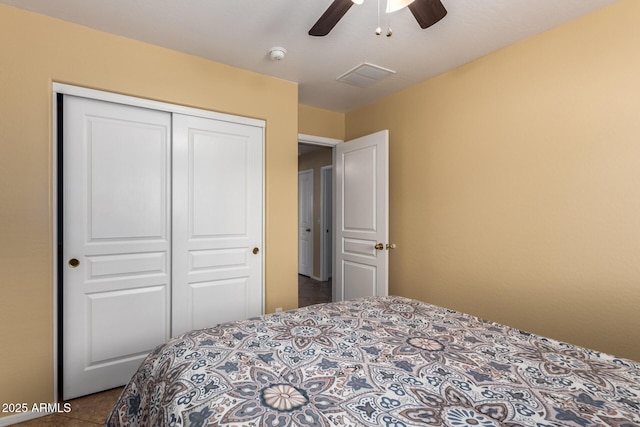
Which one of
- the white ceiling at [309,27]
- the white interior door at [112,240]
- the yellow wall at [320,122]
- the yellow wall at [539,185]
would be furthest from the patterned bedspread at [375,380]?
the yellow wall at [320,122]

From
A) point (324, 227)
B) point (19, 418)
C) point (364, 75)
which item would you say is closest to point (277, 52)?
point (364, 75)

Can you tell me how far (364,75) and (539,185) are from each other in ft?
5.26

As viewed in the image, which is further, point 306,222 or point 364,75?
point 306,222

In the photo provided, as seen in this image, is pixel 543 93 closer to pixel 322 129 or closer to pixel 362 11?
pixel 362 11

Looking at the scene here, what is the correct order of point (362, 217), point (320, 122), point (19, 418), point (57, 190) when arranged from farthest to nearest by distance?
point (320, 122) < point (362, 217) < point (57, 190) < point (19, 418)

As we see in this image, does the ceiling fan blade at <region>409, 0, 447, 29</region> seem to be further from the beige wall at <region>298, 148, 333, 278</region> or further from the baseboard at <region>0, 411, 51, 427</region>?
the beige wall at <region>298, 148, 333, 278</region>

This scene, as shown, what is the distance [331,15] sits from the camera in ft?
4.78

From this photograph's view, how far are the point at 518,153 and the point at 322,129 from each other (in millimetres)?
2059

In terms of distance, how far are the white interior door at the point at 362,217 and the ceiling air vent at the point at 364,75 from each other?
0.49 meters

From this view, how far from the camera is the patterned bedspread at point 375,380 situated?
0.79 m

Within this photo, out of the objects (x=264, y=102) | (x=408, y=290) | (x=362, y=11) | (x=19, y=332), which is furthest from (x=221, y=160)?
(x=408, y=290)

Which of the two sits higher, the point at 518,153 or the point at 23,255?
the point at 518,153

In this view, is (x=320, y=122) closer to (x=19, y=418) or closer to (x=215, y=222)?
(x=215, y=222)

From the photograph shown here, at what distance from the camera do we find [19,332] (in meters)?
1.81
